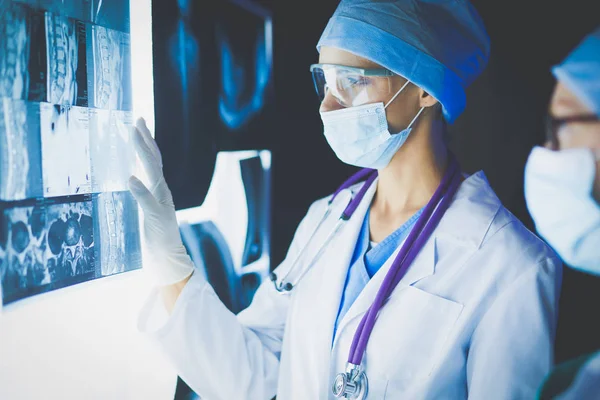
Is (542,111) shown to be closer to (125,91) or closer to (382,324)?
(382,324)

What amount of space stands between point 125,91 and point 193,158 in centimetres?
29

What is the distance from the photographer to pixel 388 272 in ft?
3.09

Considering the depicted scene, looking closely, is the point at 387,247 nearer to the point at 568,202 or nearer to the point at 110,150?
the point at 568,202

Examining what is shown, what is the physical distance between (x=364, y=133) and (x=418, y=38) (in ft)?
0.75

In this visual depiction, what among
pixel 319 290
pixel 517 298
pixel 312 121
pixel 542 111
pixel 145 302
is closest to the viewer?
pixel 517 298

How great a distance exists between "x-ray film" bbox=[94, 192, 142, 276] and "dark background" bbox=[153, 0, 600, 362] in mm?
226

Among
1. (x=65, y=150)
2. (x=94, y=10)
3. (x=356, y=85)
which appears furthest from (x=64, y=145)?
(x=356, y=85)

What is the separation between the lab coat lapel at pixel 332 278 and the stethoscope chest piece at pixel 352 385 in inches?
3.1

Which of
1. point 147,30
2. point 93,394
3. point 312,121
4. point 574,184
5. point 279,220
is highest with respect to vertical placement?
point 147,30

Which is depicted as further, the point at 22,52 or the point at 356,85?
the point at 356,85

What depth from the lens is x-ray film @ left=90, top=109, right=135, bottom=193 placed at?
83 cm

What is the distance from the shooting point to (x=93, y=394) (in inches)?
34.3

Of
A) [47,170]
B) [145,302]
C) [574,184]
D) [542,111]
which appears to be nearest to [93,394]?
[145,302]

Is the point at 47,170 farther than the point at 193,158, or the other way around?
the point at 193,158
